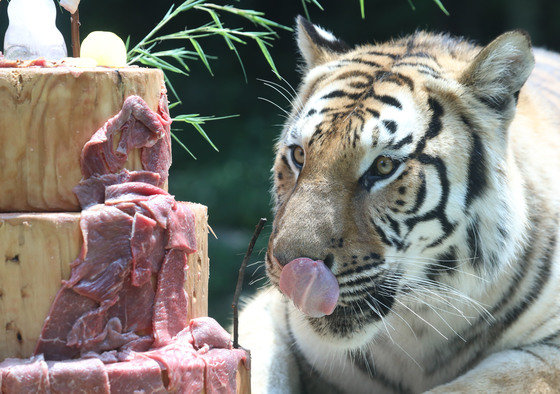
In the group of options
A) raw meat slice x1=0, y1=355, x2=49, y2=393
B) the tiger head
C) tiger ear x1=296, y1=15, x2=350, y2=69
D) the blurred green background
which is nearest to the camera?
raw meat slice x1=0, y1=355, x2=49, y2=393

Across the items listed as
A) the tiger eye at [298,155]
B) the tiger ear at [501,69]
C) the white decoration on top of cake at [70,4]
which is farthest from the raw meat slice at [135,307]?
the tiger ear at [501,69]

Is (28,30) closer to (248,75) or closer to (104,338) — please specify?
(104,338)

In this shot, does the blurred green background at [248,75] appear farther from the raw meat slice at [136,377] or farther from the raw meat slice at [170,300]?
the raw meat slice at [136,377]

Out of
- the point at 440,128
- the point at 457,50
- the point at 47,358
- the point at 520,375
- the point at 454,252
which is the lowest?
the point at 520,375

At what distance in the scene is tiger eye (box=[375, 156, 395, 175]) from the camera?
1.96 meters

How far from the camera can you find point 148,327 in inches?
68.6

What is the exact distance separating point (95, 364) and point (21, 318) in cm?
22

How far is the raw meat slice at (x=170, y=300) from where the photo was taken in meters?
1.74

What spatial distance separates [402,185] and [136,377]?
0.84 meters

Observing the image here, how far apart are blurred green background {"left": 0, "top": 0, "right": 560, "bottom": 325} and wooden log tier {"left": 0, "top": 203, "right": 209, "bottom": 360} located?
3334 mm

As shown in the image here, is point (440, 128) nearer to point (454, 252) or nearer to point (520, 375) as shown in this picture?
point (454, 252)

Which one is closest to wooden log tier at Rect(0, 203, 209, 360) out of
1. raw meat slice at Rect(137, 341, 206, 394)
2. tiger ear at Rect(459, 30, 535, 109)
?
raw meat slice at Rect(137, 341, 206, 394)

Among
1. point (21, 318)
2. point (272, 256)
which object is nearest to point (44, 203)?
point (21, 318)

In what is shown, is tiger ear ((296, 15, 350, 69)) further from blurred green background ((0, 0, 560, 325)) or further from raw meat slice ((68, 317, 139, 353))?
blurred green background ((0, 0, 560, 325))
